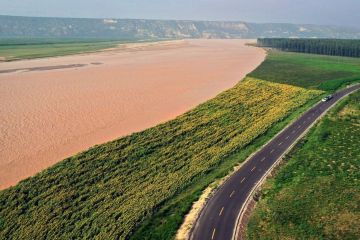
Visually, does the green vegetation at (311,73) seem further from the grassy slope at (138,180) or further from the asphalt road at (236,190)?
the asphalt road at (236,190)

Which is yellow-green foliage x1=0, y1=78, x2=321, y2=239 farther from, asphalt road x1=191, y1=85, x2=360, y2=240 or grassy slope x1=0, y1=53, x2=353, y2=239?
asphalt road x1=191, y1=85, x2=360, y2=240

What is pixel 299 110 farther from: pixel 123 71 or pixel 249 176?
pixel 123 71

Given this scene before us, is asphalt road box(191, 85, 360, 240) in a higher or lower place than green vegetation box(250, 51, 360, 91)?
lower

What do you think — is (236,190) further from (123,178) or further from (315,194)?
(123,178)

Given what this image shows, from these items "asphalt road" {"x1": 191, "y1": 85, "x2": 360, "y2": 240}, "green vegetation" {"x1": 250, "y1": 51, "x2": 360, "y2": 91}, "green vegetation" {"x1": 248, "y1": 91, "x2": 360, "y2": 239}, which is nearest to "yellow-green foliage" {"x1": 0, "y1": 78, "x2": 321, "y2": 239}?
"asphalt road" {"x1": 191, "y1": 85, "x2": 360, "y2": 240}

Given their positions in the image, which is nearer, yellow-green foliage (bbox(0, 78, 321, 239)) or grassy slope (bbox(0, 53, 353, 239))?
grassy slope (bbox(0, 53, 353, 239))

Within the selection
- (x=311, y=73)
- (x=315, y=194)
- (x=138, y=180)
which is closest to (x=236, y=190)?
(x=315, y=194)

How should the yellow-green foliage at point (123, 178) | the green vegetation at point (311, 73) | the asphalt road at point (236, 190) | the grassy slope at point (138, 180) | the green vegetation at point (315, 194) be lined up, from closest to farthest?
the green vegetation at point (315, 194) < the asphalt road at point (236, 190) < the grassy slope at point (138, 180) < the yellow-green foliage at point (123, 178) < the green vegetation at point (311, 73)

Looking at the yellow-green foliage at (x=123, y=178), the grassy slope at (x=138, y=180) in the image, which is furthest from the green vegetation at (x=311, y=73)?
the grassy slope at (x=138, y=180)
